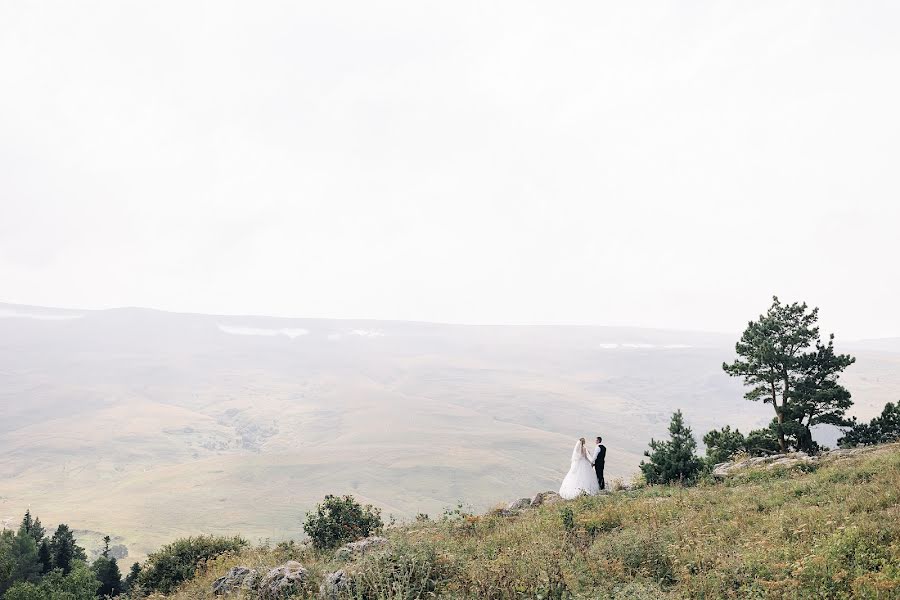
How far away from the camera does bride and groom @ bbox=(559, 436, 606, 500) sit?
21.4m

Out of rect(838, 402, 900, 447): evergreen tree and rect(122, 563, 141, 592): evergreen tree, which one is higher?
rect(838, 402, 900, 447): evergreen tree

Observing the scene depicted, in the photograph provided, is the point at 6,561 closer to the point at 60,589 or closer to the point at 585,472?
the point at 60,589

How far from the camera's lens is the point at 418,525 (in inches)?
766

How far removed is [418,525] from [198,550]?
9215mm

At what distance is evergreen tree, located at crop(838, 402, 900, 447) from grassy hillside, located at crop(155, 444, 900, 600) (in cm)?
1352

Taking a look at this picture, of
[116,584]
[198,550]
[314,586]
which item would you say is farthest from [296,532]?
[314,586]

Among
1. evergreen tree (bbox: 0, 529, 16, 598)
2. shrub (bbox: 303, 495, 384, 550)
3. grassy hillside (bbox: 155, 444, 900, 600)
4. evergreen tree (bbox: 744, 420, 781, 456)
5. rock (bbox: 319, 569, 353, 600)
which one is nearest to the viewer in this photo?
grassy hillside (bbox: 155, 444, 900, 600)

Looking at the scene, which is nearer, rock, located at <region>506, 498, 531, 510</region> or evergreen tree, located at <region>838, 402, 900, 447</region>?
rock, located at <region>506, 498, 531, 510</region>

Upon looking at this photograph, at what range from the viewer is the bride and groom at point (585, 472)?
2145cm

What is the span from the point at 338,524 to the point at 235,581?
264 inches

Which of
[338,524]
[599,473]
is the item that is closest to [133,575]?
[338,524]

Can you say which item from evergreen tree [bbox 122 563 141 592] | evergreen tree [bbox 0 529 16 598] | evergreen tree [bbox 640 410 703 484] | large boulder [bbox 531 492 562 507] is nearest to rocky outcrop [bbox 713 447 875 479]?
evergreen tree [bbox 640 410 703 484]

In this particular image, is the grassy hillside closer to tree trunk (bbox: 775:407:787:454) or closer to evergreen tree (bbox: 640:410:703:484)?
evergreen tree (bbox: 640:410:703:484)

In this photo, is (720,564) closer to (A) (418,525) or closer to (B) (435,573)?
(B) (435,573)
